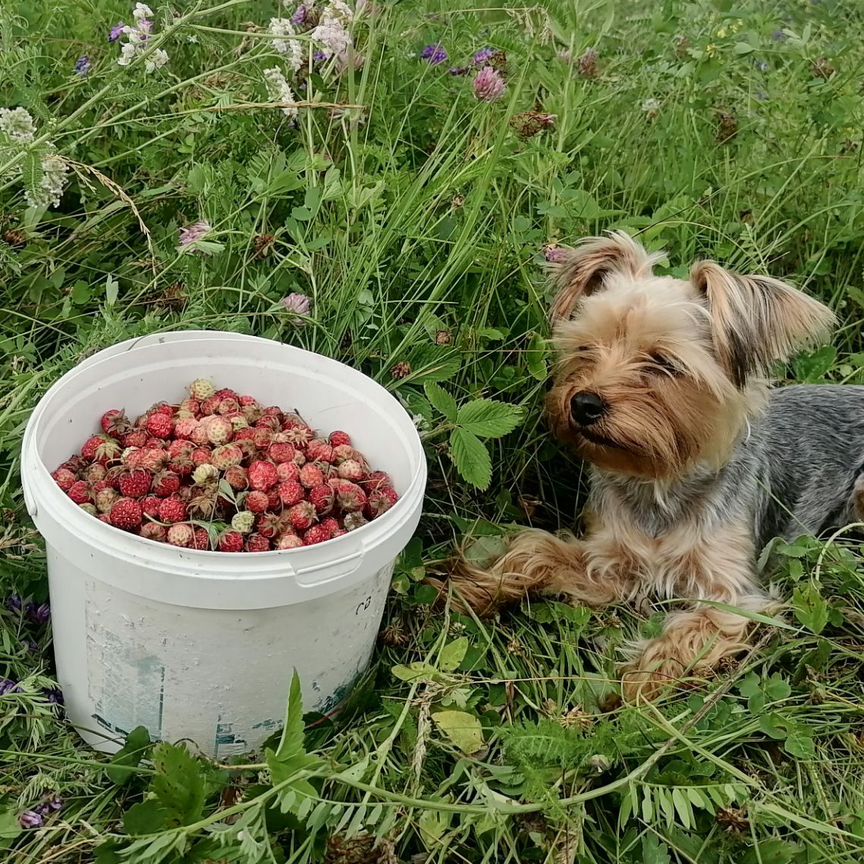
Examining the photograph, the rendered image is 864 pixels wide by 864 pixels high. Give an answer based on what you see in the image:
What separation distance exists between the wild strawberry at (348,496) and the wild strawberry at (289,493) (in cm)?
10

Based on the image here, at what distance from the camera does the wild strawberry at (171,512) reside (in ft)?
7.39

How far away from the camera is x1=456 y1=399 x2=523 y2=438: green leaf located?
2.73 m

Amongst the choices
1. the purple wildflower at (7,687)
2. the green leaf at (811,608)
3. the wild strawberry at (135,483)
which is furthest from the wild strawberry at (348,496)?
the green leaf at (811,608)

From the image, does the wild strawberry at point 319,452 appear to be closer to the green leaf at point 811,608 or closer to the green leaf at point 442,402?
the green leaf at point 442,402

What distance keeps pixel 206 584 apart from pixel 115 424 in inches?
30.3

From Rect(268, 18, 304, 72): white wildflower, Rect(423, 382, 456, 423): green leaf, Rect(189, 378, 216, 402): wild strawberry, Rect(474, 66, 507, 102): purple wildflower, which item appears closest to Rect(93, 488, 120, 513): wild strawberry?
Rect(189, 378, 216, 402): wild strawberry

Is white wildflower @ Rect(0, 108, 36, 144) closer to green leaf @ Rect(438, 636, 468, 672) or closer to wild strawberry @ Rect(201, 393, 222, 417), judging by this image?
wild strawberry @ Rect(201, 393, 222, 417)

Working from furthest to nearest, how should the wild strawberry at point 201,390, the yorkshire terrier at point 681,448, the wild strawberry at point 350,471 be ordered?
the yorkshire terrier at point 681,448, the wild strawberry at point 201,390, the wild strawberry at point 350,471

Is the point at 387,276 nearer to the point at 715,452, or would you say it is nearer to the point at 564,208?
the point at 564,208

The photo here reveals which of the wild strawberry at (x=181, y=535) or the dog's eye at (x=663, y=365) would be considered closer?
the wild strawberry at (x=181, y=535)

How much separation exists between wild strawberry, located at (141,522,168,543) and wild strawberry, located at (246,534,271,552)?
7.6 inches

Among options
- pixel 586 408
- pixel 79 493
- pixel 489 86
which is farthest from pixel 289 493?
pixel 489 86

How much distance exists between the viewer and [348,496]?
2408 mm

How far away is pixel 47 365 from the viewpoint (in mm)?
2920
